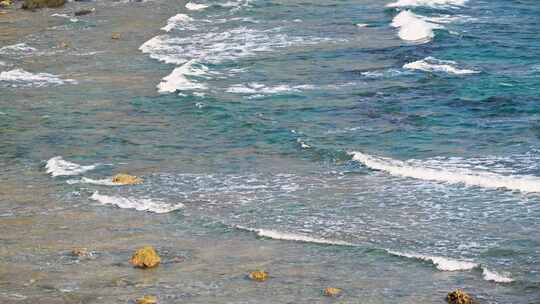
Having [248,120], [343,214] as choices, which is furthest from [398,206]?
[248,120]

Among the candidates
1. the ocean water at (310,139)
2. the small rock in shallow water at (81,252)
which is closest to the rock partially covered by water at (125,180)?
the ocean water at (310,139)

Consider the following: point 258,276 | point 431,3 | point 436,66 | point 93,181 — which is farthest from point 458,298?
point 431,3

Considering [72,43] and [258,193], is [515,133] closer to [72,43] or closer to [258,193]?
[258,193]

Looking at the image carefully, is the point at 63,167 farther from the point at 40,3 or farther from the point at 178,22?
the point at 40,3

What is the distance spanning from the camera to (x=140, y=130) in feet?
138

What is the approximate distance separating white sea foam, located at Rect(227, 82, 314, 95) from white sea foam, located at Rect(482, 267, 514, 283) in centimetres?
2322

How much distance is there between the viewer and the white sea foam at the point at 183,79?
161 feet

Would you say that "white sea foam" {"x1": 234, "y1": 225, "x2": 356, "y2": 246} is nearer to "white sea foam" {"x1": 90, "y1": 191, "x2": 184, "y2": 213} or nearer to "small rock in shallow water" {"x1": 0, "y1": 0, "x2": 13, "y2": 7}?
"white sea foam" {"x1": 90, "y1": 191, "x2": 184, "y2": 213}

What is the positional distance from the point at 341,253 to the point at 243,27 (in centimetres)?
3924

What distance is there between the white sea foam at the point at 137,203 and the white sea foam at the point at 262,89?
15.9 m

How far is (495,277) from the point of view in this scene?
82.7 feet

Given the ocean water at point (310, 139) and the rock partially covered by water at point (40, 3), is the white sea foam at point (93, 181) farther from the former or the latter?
the rock partially covered by water at point (40, 3)

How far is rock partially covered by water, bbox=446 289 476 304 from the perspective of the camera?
23.3 m

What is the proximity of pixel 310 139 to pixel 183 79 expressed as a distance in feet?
43.3
